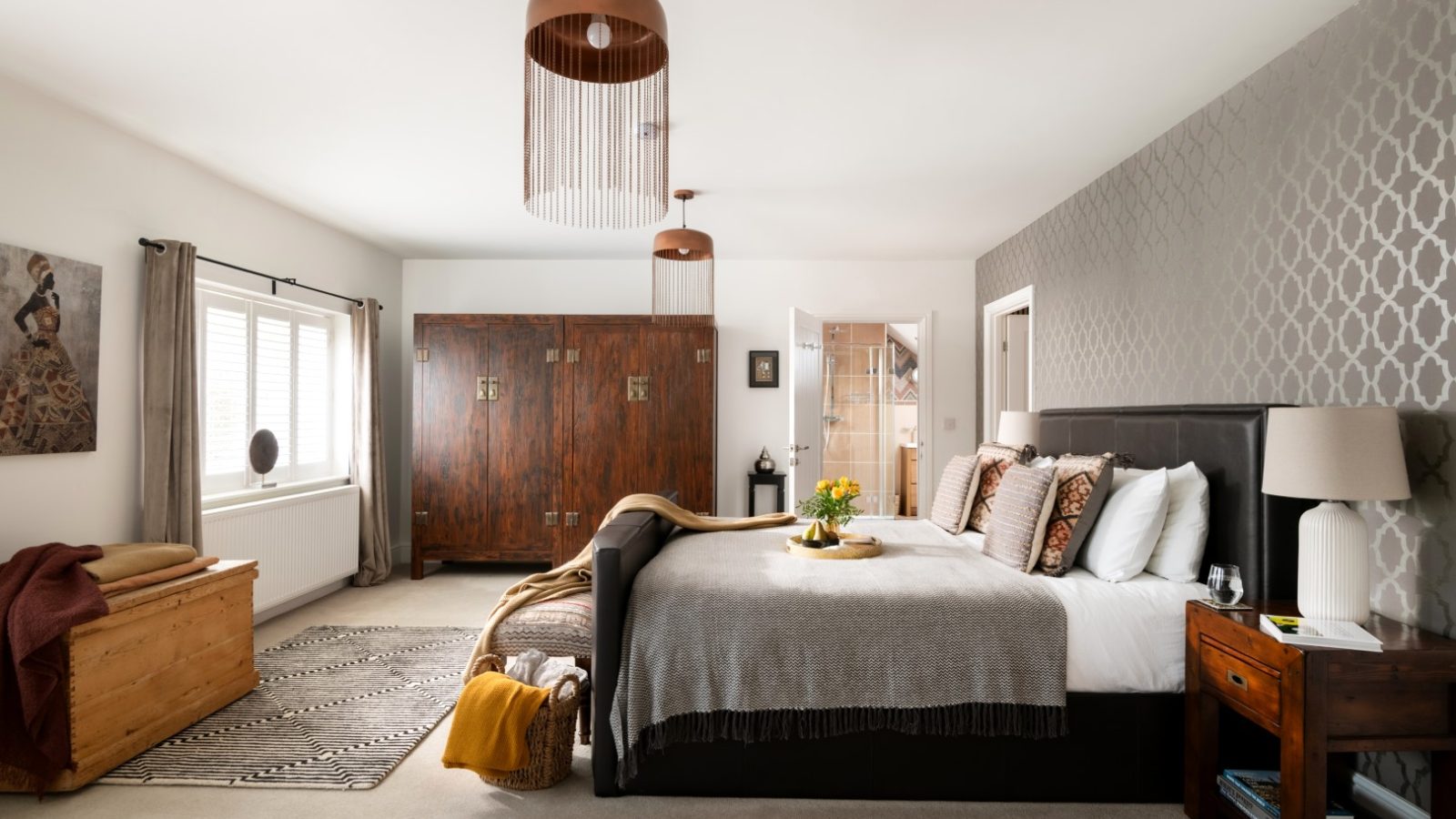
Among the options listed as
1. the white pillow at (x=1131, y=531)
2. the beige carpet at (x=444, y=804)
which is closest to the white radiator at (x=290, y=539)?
the beige carpet at (x=444, y=804)

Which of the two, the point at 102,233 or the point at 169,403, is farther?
the point at 169,403

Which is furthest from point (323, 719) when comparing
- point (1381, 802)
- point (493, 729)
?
point (1381, 802)

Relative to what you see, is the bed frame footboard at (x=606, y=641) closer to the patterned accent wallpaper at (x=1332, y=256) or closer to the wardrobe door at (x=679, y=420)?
the patterned accent wallpaper at (x=1332, y=256)

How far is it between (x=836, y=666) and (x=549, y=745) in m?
0.97

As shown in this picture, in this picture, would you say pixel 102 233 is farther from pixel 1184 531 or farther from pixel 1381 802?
pixel 1381 802

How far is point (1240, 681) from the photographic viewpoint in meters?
2.00

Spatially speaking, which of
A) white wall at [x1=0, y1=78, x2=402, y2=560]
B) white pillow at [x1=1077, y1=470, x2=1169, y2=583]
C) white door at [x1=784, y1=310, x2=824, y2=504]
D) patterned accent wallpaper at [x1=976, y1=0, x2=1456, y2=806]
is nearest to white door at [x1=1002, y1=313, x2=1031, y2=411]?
white door at [x1=784, y1=310, x2=824, y2=504]

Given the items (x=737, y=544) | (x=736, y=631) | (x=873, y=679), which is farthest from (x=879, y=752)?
(x=737, y=544)

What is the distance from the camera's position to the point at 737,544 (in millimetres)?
3121

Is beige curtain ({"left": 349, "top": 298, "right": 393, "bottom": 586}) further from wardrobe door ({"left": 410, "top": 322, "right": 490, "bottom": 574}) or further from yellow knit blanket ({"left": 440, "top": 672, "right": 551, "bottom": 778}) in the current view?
yellow knit blanket ({"left": 440, "top": 672, "right": 551, "bottom": 778})

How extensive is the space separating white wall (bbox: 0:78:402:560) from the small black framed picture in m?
3.40

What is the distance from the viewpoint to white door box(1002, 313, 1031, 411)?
216 inches

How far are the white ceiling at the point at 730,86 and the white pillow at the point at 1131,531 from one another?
4.91ft

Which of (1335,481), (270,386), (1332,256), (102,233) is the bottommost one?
(1335,481)
